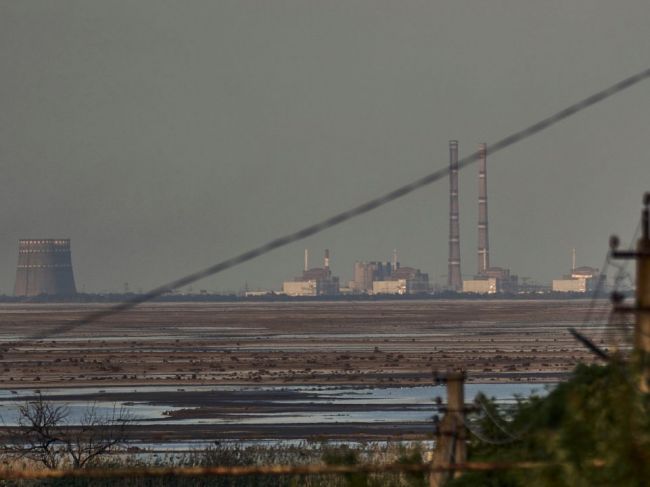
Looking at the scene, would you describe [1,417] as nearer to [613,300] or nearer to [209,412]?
[209,412]

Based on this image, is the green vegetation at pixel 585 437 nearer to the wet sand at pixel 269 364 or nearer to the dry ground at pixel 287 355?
the wet sand at pixel 269 364

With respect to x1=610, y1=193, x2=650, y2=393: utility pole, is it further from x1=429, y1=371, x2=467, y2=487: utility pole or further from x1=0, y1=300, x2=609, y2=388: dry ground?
x1=0, y1=300, x2=609, y2=388: dry ground

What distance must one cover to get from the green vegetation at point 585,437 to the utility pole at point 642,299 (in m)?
0.19

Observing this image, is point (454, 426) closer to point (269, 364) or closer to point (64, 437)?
point (64, 437)

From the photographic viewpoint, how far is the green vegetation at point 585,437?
13094mm

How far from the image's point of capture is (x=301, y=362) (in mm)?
100500

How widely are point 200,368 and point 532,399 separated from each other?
244 ft

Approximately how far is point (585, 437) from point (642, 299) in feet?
8.49

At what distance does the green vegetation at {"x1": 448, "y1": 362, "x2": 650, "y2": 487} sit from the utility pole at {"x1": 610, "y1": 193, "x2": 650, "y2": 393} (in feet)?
0.63

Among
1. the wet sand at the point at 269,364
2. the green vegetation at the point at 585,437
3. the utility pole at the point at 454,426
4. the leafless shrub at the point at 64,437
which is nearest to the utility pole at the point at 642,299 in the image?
the green vegetation at the point at 585,437

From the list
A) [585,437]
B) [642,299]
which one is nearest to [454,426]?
[642,299]

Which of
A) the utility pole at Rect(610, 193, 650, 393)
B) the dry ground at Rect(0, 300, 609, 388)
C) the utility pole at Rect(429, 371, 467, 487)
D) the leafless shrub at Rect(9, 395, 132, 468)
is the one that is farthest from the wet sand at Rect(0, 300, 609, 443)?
the utility pole at Rect(610, 193, 650, 393)

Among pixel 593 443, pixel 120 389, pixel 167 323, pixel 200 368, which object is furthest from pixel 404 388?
pixel 167 323

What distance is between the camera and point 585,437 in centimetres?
1459
